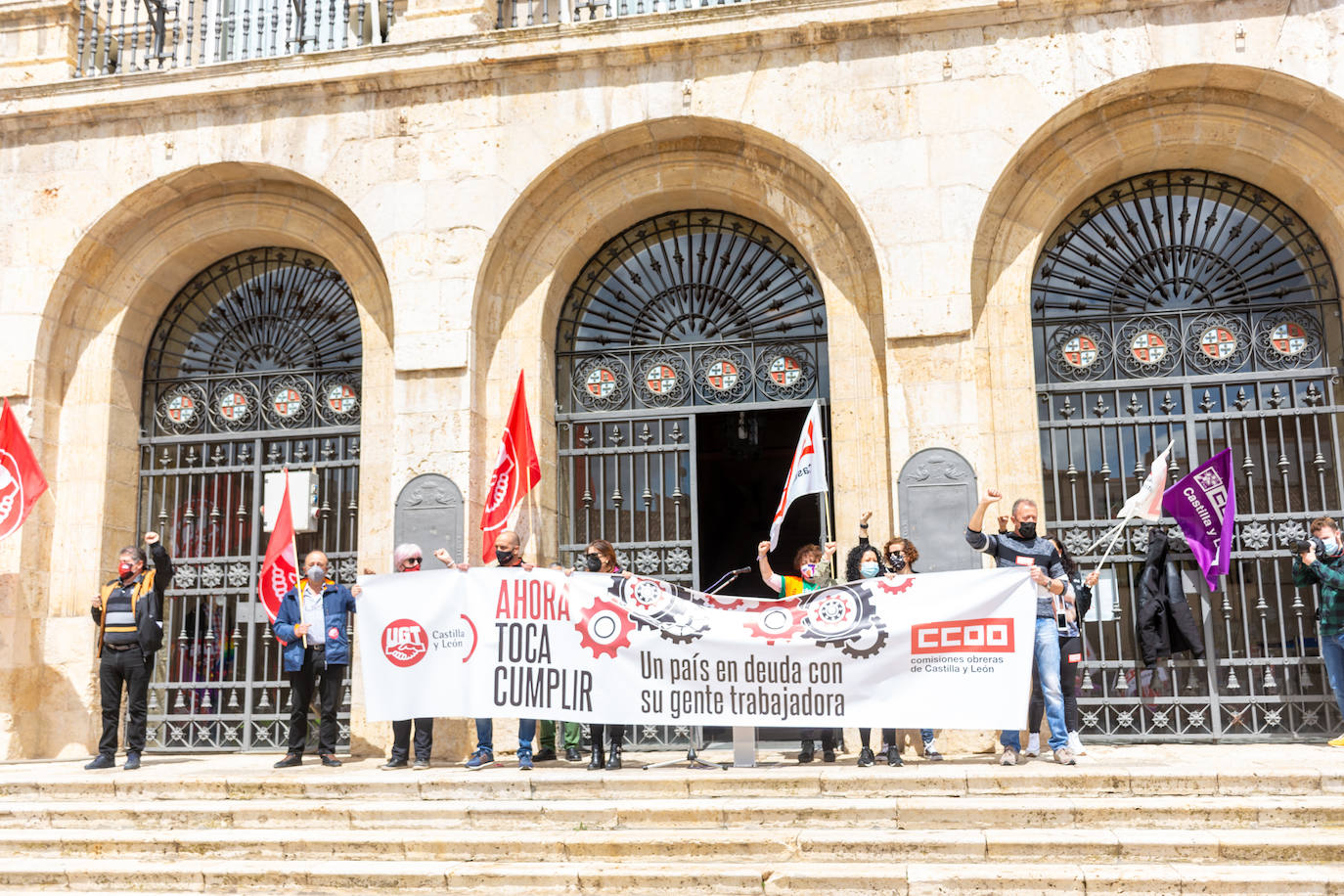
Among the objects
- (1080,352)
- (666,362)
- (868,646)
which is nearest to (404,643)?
(868,646)

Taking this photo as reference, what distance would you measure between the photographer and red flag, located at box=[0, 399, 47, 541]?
10666mm

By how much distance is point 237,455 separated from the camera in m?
12.2

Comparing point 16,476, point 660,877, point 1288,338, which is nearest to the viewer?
point 660,877

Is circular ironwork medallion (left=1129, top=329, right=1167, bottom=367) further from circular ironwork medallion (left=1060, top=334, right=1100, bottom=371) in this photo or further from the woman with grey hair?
the woman with grey hair

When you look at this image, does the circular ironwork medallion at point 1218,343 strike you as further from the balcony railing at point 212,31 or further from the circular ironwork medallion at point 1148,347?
the balcony railing at point 212,31

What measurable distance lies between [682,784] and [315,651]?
3421mm

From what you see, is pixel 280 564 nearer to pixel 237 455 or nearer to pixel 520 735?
pixel 237 455

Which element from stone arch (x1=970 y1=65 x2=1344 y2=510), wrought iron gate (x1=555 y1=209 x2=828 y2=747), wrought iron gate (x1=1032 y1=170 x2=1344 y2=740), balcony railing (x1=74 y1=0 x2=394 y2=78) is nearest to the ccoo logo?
wrought iron gate (x1=555 y1=209 x2=828 y2=747)

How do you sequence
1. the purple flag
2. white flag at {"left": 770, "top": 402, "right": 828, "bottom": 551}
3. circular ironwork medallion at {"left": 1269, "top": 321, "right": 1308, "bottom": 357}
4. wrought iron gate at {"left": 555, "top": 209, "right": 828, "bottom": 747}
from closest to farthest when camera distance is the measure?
white flag at {"left": 770, "top": 402, "right": 828, "bottom": 551} → the purple flag → circular ironwork medallion at {"left": 1269, "top": 321, "right": 1308, "bottom": 357} → wrought iron gate at {"left": 555, "top": 209, "right": 828, "bottom": 747}

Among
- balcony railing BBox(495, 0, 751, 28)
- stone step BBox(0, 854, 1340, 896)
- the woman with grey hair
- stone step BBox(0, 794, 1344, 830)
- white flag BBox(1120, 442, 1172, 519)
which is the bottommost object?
stone step BBox(0, 854, 1340, 896)

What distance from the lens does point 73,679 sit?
1128 cm

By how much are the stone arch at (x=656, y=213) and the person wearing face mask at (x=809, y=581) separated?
115cm

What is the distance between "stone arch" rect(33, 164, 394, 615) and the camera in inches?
456

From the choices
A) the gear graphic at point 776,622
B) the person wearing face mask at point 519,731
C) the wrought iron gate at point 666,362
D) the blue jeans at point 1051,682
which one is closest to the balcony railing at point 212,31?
the wrought iron gate at point 666,362
